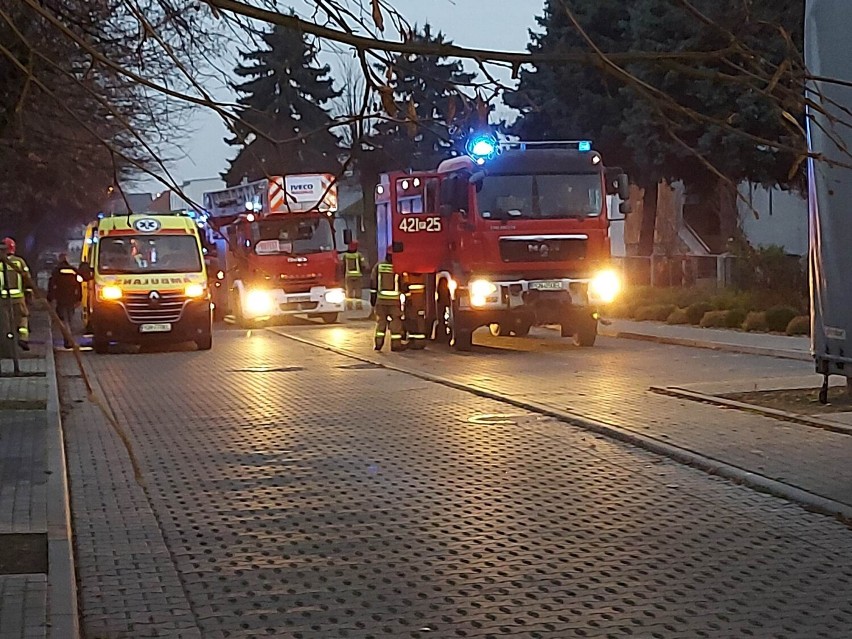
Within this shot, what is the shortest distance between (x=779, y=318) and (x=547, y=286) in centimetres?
526

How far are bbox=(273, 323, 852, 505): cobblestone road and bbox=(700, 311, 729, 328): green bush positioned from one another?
237cm

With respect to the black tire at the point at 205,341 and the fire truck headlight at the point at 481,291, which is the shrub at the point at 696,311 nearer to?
the fire truck headlight at the point at 481,291

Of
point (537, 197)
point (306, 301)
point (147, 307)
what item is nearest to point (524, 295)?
point (537, 197)

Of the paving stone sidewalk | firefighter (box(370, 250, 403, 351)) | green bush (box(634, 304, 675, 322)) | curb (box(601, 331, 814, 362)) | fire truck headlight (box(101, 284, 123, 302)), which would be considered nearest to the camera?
the paving stone sidewalk

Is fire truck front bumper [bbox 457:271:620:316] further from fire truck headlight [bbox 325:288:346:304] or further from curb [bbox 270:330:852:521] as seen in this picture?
fire truck headlight [bbox 325:288:346:304]

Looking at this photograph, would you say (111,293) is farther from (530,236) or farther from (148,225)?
(530,236)

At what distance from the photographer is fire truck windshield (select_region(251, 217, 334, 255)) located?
102 ft

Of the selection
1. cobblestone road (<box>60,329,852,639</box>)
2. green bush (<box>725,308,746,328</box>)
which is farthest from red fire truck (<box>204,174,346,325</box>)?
cobblestone road (<box>60,329,852,639</box>)

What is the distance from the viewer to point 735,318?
26656 mm

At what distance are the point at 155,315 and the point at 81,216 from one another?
2826 centimetres

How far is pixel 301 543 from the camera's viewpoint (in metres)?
8.62

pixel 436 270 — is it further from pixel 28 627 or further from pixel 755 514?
pixel 28 627

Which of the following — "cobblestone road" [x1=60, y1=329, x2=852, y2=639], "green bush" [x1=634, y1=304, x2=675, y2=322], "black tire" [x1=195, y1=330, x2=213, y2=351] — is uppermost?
"green bush" [x1=634, y1=304, x2=675, y2=322]

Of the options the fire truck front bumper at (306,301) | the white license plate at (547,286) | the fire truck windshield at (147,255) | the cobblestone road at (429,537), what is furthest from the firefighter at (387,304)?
the cobblestone road at (429,537)
